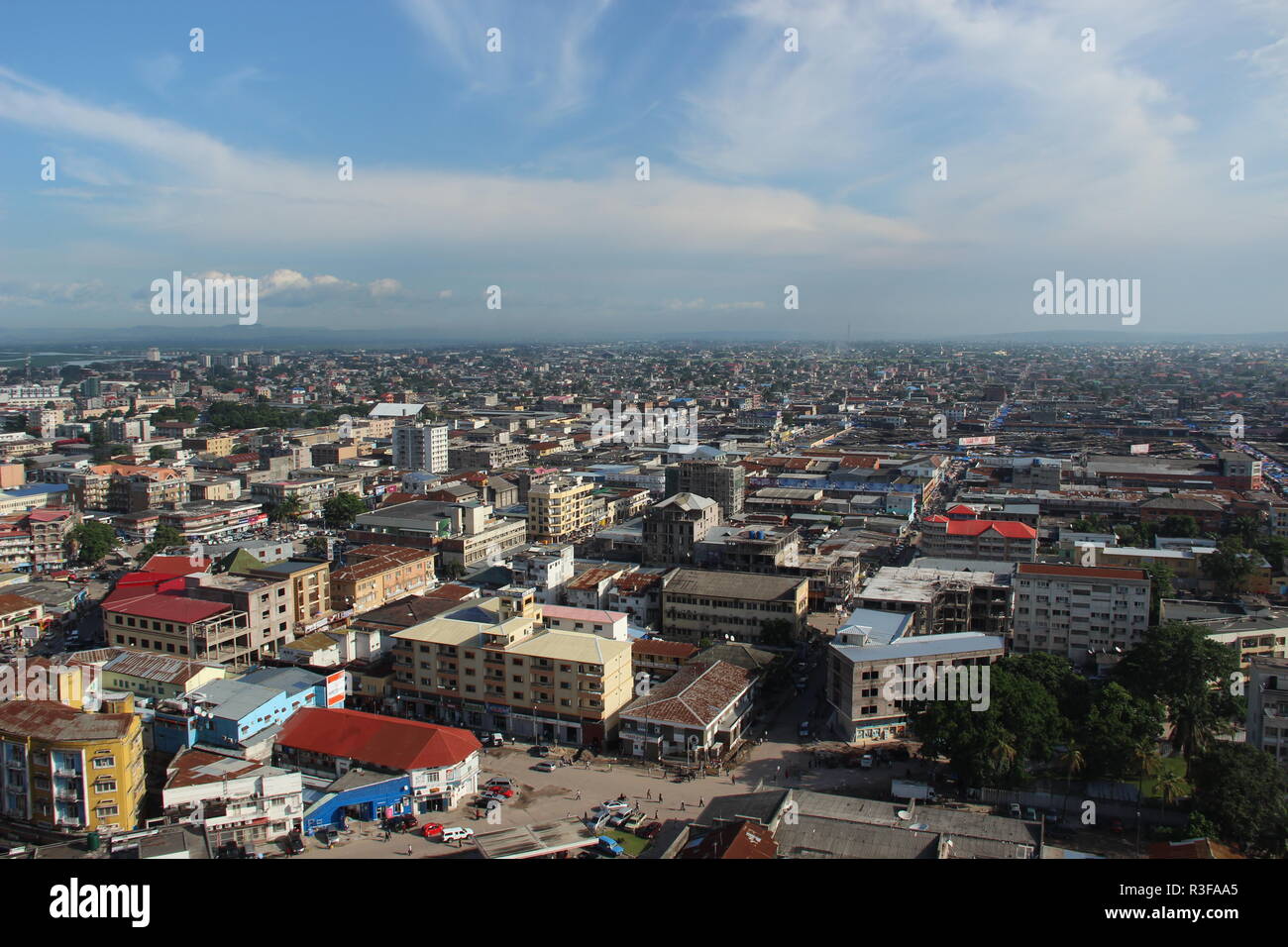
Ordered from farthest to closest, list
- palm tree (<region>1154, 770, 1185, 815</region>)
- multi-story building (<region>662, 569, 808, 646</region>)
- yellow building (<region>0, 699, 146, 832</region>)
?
1. multi-story building (<region>662, 569, 808, 646</region>)
2. palm tree (<region>1154, 770, 1185, 815</region>)
3. yellow building (<region>0, 699, 146, 832</region>)

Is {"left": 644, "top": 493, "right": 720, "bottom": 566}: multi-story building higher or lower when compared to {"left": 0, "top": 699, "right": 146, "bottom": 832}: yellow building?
higher

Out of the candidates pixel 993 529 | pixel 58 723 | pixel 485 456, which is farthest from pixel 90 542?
pixel 993 529

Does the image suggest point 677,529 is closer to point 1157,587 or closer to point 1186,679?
point 1157,587

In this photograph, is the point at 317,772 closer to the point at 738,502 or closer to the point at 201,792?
the point at 201,792

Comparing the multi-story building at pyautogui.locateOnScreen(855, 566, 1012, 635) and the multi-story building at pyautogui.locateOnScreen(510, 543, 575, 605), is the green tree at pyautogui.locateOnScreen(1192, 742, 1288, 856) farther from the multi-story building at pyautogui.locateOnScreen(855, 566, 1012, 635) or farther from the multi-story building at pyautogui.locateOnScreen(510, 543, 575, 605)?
the multi-story building at pyautogui.locateOnScreen(510, 543, 575, 605)

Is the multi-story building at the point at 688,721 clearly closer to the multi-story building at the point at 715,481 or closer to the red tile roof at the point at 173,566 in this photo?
the red tile roof at the point at 173,566

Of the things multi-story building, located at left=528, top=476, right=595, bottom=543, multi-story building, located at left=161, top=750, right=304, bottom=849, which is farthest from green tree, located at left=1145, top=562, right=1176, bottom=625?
multi-story building, located at left=161, top=750, right=304, bottom=849

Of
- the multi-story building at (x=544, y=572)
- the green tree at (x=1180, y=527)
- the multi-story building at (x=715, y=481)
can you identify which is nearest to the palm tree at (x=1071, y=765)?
the multi-story building at (x=544, y=572)
